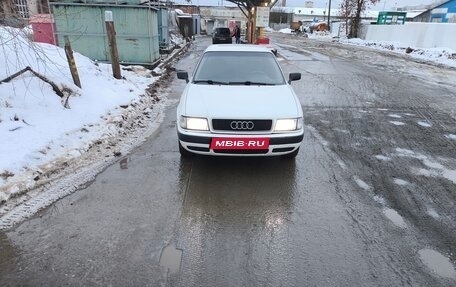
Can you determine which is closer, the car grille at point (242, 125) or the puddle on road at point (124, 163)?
the car grille at point (242, 125)

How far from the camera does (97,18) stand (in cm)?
1412

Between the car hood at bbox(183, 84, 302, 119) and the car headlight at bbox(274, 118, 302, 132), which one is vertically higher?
the car hood at bbox(183, 84, 302, 119)

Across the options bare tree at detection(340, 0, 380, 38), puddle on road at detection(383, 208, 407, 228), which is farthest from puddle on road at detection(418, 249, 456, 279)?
bare tree at detection(340, 0, 380, 38)

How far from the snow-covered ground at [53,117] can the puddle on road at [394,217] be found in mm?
3836

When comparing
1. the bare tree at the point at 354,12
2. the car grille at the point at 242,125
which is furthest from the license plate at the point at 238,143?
the bare tree at the point at 354,12

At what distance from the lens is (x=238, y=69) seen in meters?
5.89

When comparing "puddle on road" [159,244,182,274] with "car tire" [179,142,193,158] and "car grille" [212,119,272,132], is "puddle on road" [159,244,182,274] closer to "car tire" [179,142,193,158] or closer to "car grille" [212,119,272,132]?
"car grille" [212,119,272,132]

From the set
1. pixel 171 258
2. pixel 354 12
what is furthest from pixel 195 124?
pixel 354 12

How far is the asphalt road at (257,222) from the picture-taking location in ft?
9.70

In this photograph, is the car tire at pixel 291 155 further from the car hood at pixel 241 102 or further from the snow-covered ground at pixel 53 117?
the snow-covered ground at pixel 53 117

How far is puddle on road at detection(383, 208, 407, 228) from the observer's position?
145 inches

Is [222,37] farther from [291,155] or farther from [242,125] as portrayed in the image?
[242,125]

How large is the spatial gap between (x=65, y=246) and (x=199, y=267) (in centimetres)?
127

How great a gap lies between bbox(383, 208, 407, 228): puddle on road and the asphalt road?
0.07 ft
